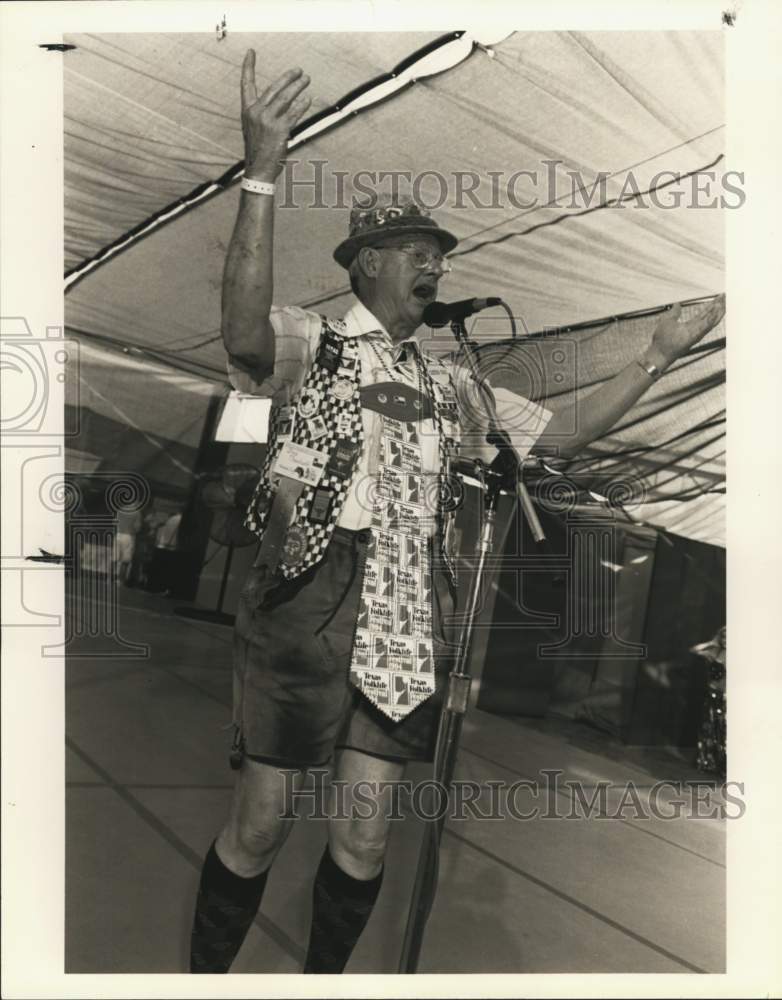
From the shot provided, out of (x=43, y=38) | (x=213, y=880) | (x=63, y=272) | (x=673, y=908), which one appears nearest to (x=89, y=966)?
(x=213, y=880)

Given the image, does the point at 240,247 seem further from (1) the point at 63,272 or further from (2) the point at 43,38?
(2) the point at 43,38

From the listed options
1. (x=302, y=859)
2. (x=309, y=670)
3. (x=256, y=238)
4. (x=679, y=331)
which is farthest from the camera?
(x=679, y=331)

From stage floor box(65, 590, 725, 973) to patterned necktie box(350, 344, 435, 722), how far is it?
0.22 meters

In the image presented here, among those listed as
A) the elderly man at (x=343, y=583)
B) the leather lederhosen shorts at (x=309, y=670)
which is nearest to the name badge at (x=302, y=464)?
the elderly man at (x=343, y=583)

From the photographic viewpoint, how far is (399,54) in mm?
2070

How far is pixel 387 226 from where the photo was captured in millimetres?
2033

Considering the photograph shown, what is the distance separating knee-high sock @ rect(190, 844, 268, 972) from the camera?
1.94 m

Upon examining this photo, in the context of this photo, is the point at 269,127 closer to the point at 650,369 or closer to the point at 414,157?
the point at 414,157

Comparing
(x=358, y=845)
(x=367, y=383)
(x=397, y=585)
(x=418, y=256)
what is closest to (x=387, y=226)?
(x=418, y=256)

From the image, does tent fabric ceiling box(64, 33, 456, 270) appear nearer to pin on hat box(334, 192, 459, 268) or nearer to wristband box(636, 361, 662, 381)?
pin on hat box(334, 192, 459, 268)

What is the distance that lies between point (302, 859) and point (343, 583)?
23.7 inches

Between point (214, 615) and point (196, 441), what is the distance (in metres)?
0.40

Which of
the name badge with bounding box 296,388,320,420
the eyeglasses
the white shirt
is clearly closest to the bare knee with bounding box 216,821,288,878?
the white shirt

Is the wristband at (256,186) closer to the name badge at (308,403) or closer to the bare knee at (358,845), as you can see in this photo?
the name badge at (308,403)
